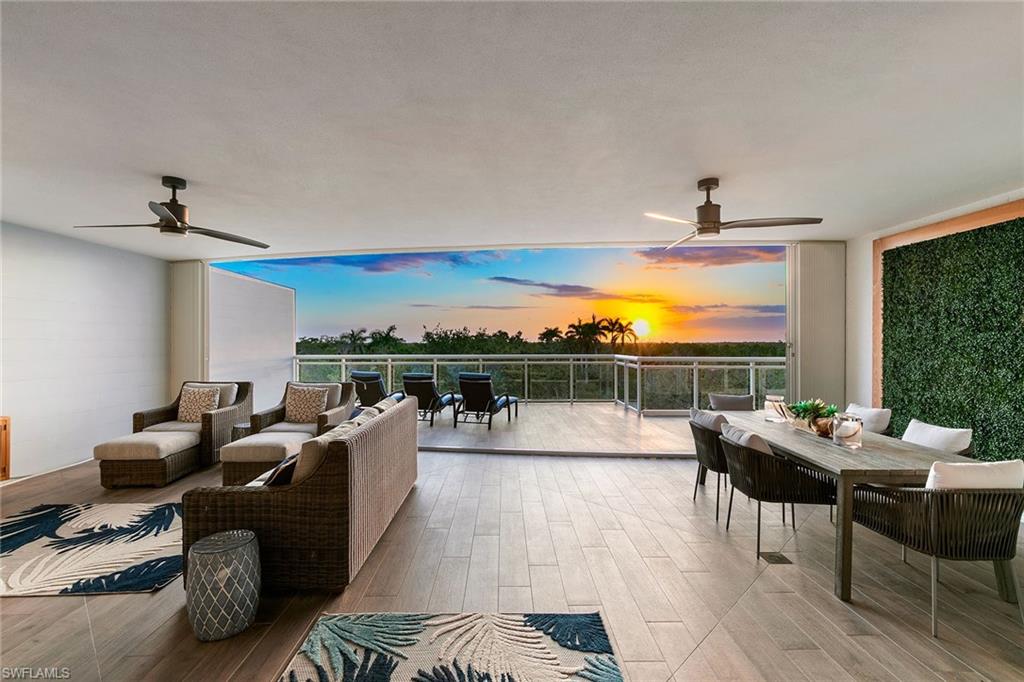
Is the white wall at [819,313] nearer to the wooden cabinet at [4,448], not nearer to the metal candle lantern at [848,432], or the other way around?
the metal candle lantern at [848,432]

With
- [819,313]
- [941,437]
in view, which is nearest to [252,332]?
[819,313]

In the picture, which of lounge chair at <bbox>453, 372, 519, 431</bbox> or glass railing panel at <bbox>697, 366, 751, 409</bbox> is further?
glass railing panel at <bbox>697, 366, 751, 409</bbox>

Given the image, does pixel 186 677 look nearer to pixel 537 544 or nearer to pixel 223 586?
pixel 223 586

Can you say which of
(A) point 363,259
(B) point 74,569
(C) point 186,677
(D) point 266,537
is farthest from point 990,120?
(A) point 363,259

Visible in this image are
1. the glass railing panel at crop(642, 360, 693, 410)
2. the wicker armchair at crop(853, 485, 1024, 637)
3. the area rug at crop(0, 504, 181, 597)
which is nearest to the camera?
the wicker armchair at crop(853, 485, 1024, 637)

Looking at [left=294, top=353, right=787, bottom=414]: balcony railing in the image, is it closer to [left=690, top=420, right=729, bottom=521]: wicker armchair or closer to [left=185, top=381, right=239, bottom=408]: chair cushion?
[left=185, top=381, right=239, bottom=408]: chair cushion

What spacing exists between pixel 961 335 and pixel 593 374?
5.60 meters

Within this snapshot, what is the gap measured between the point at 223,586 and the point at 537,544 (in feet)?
5.96

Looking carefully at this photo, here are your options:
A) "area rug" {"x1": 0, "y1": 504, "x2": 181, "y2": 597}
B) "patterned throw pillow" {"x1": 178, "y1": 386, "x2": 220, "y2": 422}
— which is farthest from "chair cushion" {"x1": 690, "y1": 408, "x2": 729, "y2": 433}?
"patterned throw pillow" {"x1": 178, "y1": 386, "x2": 220, "y2": 422}

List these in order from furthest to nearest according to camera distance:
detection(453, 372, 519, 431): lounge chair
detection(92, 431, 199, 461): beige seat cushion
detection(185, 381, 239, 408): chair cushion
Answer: detection(453, 372, 519, 431): lounge chair
detection(185, 381, 239, 408): chair cushion
detection(92, 431, 199, 461): beige seat cushion

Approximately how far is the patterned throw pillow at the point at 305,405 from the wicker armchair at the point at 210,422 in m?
0.71

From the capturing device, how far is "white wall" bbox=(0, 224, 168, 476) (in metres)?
4.89

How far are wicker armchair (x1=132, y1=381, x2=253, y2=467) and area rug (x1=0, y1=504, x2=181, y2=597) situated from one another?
3.65 feet

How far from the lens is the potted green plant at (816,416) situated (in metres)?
3.50
